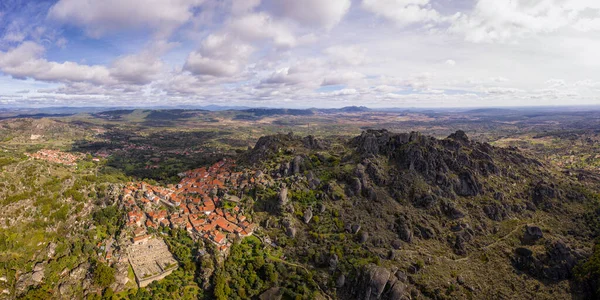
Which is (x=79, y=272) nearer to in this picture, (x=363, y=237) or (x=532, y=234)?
(x=363, y=237)

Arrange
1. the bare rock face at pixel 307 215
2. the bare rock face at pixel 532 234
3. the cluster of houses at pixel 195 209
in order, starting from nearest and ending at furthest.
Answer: the cluster of houses at pixel 195 209, the bare rock face at pixel 532 234, the bare rock face at pixel 307 215

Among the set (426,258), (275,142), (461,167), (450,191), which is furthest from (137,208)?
(461,167)

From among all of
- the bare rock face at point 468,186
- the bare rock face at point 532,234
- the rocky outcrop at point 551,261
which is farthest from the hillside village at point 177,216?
the bare rock face at point 532,234

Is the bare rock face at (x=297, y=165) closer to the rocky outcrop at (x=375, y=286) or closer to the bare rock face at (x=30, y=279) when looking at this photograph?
the rocky outcrop at (x=375, y=286)

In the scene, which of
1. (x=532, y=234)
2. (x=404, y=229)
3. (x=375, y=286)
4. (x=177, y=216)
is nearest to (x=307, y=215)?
(x=404, y=229)

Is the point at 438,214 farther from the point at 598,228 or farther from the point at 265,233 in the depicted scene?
the point at 265,233
